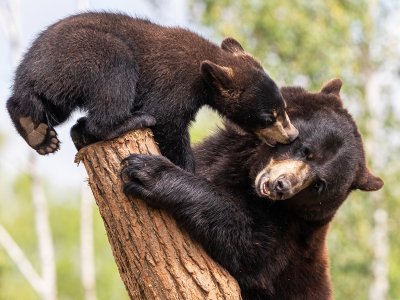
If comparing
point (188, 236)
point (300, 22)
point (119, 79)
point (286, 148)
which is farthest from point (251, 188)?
point (300, 22)

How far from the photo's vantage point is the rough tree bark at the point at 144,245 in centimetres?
584

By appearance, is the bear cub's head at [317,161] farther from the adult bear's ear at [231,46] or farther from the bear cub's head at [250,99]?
the adult bear's ear at [231,46]

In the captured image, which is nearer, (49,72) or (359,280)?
(49,72)

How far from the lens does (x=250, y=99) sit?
23.1ft

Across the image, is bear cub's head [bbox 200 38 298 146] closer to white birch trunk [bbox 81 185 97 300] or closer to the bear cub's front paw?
the bear cub's front paw

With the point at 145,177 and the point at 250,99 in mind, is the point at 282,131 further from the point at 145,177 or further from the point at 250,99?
the point at 145,177

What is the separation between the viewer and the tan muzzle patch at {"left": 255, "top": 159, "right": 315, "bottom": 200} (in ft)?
21.3

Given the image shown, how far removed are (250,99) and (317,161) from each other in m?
0.76

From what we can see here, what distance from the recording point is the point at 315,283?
757 cm

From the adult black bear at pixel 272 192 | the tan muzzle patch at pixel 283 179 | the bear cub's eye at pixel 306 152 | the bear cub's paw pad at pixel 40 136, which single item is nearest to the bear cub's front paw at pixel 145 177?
the adult black bear at pixel 272 192

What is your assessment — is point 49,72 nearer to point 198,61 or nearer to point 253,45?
point 198,61

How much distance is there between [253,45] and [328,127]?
16953 millimetres

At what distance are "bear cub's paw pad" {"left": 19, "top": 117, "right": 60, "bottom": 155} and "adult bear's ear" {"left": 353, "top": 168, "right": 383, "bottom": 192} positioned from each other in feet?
8.59

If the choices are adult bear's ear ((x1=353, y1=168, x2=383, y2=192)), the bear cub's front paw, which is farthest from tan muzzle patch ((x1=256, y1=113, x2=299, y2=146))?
the bear cub's front paw
